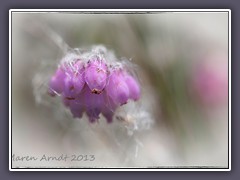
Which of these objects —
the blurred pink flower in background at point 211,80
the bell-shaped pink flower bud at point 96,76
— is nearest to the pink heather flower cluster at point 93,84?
the bell-shaped pink flower bud at point 96,76

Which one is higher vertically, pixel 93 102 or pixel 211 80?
pixel 211 80

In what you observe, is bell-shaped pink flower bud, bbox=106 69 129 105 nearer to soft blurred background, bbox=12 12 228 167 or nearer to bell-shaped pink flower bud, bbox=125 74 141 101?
bell-shaped pink flower bud, bbox=125 74 141 101

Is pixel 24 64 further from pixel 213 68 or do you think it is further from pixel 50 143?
pixel 213 68

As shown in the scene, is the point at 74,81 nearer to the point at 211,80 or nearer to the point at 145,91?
the point at 145,91

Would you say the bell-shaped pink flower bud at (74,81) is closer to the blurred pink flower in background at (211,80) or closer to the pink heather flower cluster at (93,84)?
the pink heather flower cluster at (93,84)

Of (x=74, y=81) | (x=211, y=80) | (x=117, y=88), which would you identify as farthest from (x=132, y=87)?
(x=211, y=80)

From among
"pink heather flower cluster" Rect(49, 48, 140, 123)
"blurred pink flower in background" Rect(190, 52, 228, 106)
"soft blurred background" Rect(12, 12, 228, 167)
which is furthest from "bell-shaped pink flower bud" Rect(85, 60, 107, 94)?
"blurred pink flower in background" Rect(190, 52, 228, 106)
